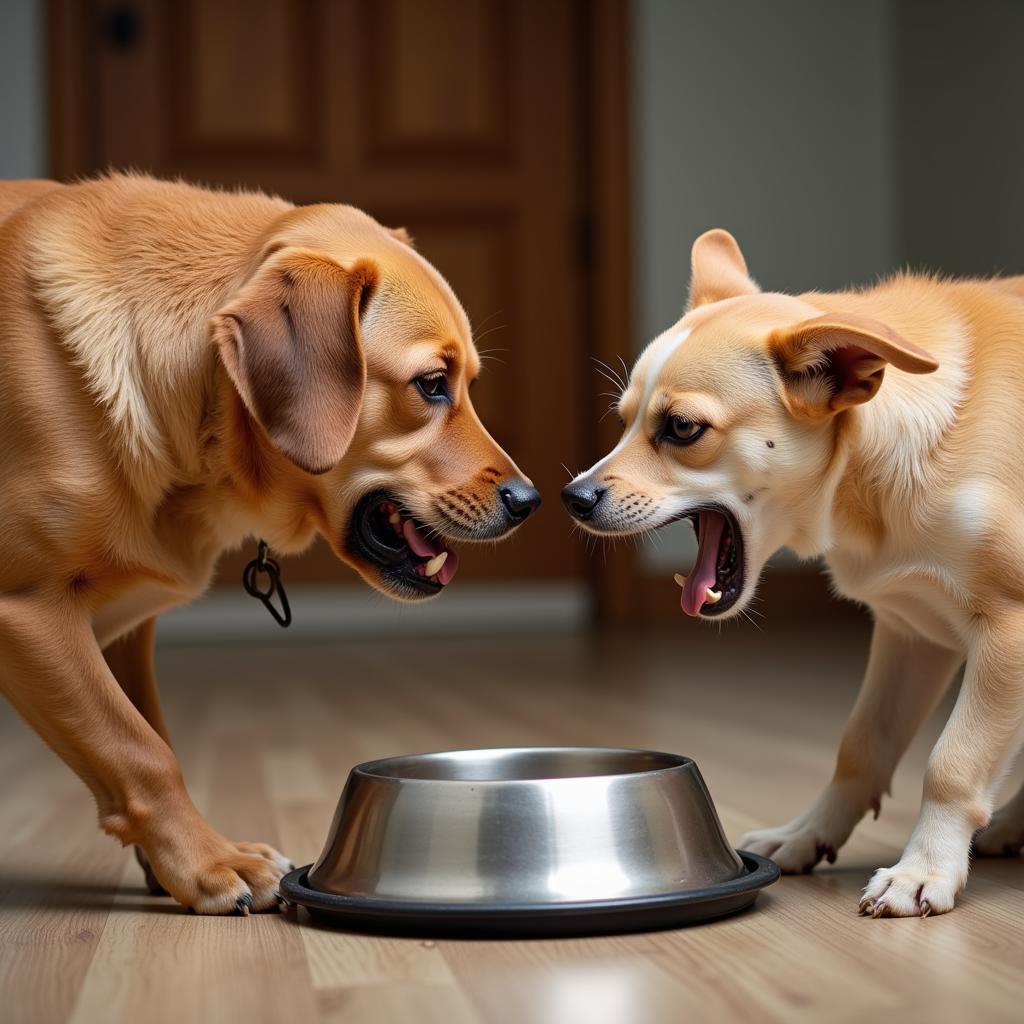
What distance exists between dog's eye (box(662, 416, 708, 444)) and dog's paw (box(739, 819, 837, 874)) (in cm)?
55

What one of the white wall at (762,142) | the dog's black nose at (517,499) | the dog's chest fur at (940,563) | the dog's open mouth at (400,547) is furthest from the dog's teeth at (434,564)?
the white wall at (762,142)

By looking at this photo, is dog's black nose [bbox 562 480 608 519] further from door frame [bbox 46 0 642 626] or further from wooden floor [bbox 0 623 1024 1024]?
door frame [bbox 46 0 642 626]

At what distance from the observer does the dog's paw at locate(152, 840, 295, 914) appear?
182 cm

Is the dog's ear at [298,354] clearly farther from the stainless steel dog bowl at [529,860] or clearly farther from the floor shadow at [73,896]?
the floor shadow at [73,896]

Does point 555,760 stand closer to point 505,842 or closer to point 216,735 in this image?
point 505,842

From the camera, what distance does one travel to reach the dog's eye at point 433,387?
198cm

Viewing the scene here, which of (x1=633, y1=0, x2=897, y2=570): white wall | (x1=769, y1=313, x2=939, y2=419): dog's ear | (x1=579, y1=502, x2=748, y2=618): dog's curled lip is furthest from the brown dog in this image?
(x1=633, y1=0, x2=897, y2=570): white wall

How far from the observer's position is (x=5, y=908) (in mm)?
1896

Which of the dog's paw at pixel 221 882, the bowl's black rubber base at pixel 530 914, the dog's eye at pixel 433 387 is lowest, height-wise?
the dog's paw at pixel 221 882

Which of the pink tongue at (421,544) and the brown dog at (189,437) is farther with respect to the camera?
the pink tongue at (421,544)

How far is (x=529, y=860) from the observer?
167 cm

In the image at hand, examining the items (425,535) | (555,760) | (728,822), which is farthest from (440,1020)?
(728,822)

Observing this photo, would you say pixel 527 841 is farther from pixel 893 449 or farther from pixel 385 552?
pixel 893 449

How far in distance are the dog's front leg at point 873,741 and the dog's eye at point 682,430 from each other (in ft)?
1.36
